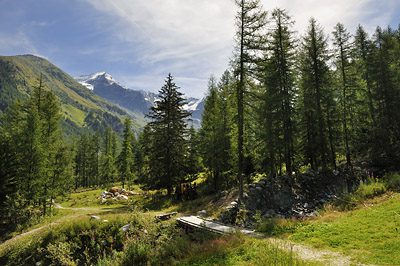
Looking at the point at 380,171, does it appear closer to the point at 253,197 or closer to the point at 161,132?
the point at 253,197

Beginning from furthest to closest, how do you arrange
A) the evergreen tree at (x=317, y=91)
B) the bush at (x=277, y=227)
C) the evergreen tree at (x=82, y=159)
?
the evergreen tree at (x=82, y=159) → the evergreen tree at (x=317, y=91) → the bush at (x=277, y=227)

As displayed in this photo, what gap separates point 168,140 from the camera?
83.2 feet

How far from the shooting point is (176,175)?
25.4 meters

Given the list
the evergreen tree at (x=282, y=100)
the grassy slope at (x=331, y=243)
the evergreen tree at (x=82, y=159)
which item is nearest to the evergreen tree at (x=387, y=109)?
the evergreen tree at (x=282, y=100)

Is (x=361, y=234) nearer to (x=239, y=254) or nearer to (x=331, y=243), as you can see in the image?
(x=331, y=243)

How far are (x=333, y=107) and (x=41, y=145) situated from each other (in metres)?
33.1

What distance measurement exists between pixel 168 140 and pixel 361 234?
20.8 metres

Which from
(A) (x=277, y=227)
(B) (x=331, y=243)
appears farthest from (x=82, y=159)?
(B) (x=331, y=243)

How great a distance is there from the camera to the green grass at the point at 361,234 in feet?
18.3

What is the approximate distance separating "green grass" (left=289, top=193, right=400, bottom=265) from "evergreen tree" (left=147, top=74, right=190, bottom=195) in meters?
17.8

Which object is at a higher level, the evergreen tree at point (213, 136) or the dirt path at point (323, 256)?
the evergreen tree at point (213, 136)

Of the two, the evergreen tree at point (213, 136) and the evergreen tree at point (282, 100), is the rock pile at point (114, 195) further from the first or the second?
the evergreen tree at point (282, 100)

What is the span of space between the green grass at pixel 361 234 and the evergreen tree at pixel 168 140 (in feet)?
58.5

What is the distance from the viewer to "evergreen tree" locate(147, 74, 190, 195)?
2502cm
